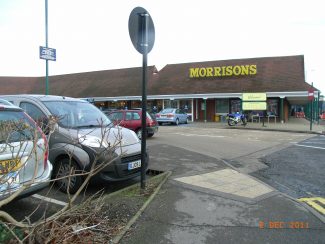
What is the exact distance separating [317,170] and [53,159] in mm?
6379

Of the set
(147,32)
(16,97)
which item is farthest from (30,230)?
(16,97)

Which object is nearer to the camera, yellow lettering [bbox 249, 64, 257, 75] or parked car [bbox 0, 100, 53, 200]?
parked car [bbox 0, 100, 53, 200]

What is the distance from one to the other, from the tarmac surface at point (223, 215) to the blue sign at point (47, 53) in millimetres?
6719

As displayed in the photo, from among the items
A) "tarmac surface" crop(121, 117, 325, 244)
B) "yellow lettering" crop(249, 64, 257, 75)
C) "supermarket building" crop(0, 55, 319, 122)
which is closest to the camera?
"tarmac surface" crop(121, 117, 325, 244)

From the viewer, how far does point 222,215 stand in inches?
192

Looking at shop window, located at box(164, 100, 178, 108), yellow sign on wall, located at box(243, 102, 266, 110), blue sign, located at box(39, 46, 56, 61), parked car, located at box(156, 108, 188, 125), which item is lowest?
parked car, located at box(156, 108, 188, 125)

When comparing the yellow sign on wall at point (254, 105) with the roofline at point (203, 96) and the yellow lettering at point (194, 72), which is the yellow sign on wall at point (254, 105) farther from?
the yellow lettering at point (194, 72)

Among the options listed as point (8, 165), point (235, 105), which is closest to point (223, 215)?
point (8, 165)

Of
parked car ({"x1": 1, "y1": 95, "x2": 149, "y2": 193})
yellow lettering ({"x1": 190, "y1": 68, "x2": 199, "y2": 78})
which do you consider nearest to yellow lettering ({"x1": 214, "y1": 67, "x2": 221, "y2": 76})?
yellow lettering ({"x1": 190, "y1": 68, "x2": 199, "y2": 78})

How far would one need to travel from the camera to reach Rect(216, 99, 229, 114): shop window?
1253 inches

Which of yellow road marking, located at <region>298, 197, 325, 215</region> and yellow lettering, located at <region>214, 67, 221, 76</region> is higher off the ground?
yellow lettering, located at <region>214, 67, 221, 76</region>

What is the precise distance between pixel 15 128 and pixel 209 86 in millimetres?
28855

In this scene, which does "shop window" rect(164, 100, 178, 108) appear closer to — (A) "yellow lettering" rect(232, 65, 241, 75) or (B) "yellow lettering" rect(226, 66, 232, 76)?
(B) "yellow lettering" rect(226, 66, 232, 76)

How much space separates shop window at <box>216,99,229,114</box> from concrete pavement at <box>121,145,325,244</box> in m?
25.2
